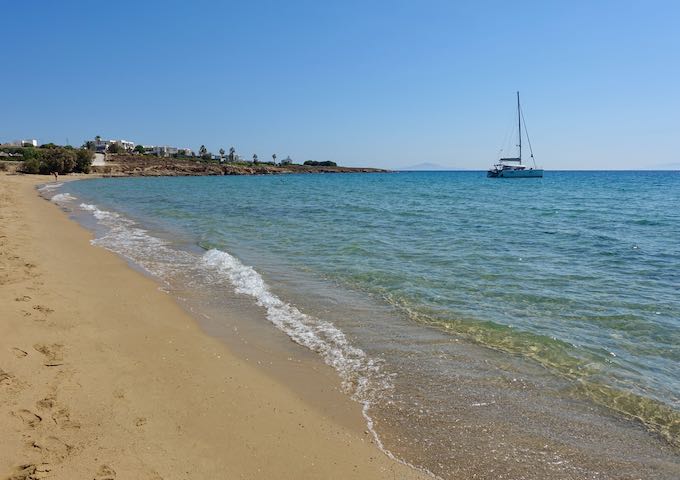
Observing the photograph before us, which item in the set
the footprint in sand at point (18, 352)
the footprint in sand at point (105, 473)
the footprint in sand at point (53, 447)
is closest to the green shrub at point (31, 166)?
the footprint in sand at point (18, 352)

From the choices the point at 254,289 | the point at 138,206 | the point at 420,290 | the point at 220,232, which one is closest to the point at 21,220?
the point at 220,232

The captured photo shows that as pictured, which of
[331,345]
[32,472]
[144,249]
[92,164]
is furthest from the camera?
[92,164]

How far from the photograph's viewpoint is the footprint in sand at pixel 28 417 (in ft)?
13.7

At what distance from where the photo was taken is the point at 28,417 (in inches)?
168

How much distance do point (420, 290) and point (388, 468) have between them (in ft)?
19.9

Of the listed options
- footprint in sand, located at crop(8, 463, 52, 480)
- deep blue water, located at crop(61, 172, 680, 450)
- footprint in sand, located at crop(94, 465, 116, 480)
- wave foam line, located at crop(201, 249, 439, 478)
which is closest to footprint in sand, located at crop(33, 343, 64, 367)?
footprint in sand, located at crop(8, 463, 52, 480)

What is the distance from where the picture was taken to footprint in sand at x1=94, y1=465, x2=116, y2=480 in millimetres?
3522

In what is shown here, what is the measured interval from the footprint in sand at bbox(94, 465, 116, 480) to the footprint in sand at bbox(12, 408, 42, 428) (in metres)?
1.04

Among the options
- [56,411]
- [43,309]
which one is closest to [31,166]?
[43,309]

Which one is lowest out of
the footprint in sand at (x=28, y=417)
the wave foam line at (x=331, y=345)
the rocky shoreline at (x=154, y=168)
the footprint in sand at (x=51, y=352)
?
the wave foam line at (x=331, y=345)

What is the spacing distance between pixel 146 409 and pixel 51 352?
6.92 ft

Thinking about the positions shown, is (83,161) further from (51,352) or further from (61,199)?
(51,352)

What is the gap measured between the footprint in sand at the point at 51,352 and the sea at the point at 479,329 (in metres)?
2.31

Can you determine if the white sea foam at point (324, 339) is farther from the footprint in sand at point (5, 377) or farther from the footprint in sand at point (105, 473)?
the footprint in sand at point (5, 377)
